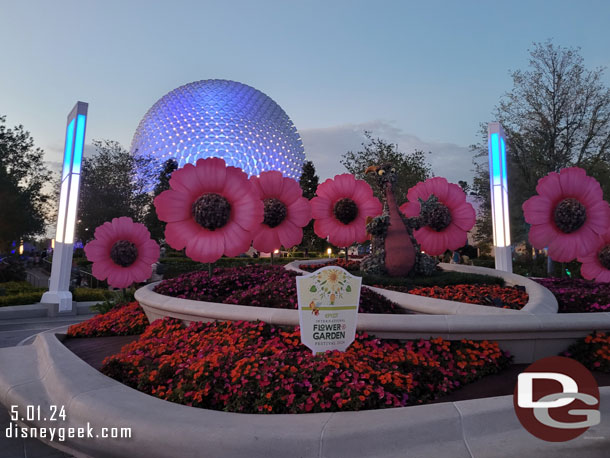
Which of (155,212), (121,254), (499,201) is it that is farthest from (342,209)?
(155,212)

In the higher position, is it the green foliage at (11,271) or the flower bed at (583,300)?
the green foliage at (11,271)

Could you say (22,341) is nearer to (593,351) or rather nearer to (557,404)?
(557,404)

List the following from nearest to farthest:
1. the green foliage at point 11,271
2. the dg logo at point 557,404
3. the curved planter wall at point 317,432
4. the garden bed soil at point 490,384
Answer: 1. the curved planter wall at point 317,432
2. the dg logo at point 557,404
3. the garden bed soil at point 490,384
4. the green foliage at point 11,271

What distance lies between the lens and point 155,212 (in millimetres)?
32406

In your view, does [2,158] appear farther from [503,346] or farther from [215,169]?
[503,346]

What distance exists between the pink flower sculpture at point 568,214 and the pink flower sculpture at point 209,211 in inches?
173

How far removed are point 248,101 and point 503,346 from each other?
1613 inches

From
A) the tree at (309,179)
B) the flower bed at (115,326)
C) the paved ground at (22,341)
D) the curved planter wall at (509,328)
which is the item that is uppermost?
the tree at (309,179)

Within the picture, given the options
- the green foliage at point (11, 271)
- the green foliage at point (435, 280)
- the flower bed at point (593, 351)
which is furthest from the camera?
the green foliage at point (11, 271)

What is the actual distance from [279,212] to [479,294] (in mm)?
3834

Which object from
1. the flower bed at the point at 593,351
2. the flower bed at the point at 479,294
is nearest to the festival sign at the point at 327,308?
the flower bed at the point at 593,351

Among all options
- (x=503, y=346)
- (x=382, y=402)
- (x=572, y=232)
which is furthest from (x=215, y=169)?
(x=572, y=232)

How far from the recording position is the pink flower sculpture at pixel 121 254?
788 cm

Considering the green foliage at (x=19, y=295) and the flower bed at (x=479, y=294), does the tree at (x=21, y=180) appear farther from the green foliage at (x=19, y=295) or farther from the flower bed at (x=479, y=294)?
the flower bed at (x=479, y=294)
